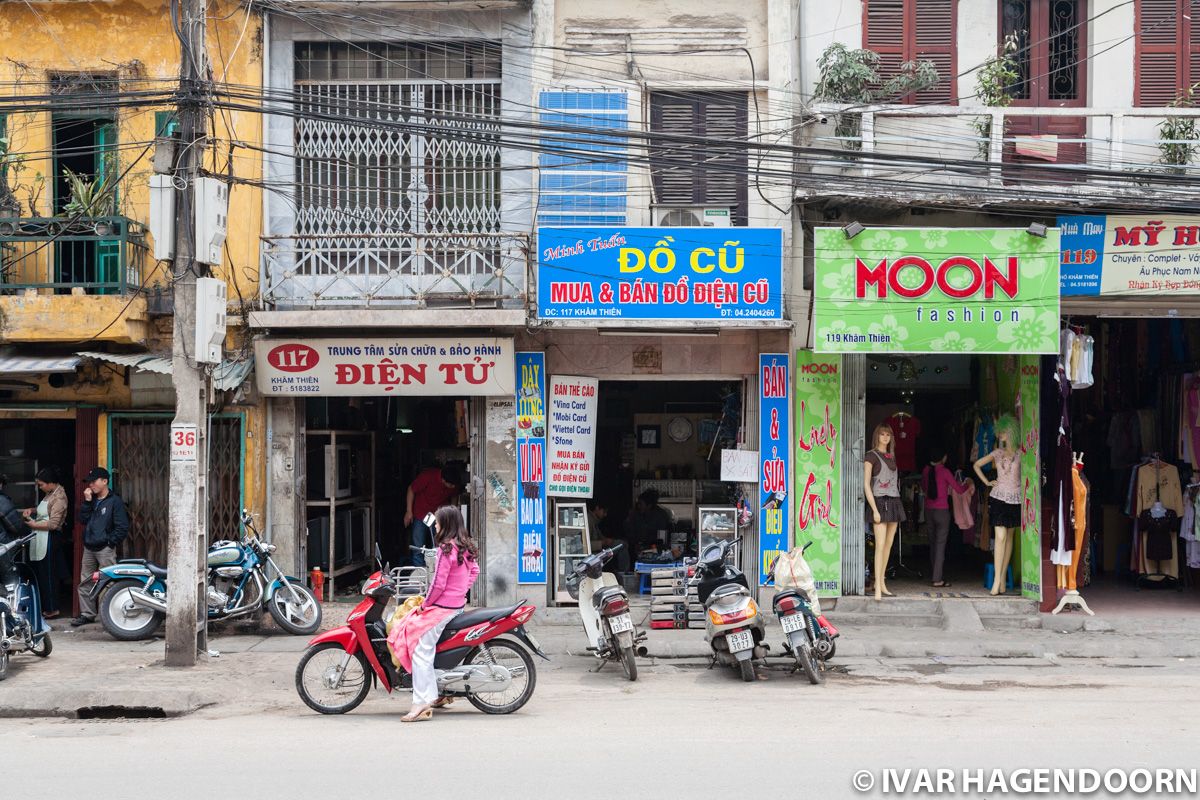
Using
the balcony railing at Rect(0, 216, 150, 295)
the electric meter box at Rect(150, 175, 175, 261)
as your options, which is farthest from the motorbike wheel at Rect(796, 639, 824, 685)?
the balcony railing at Rect(0, 216, 150, 295)

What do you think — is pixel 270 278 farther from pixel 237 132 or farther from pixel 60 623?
pixel 60 623

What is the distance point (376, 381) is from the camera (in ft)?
43.9

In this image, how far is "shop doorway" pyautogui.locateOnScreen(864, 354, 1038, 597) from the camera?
13.9 meters

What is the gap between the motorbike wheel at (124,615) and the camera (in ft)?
39.7

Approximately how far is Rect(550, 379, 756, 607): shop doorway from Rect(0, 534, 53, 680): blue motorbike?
5436 millimetres

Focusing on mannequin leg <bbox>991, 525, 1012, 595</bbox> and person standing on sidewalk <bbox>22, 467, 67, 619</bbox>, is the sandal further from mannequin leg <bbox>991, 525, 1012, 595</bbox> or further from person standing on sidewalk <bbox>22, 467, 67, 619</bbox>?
mannequin leg <bbox>991, 525, 1012, 595</bbox>

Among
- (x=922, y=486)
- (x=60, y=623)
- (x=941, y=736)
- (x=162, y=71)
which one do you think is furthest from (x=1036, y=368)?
(x=60, y=623)

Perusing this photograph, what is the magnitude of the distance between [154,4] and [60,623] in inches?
283

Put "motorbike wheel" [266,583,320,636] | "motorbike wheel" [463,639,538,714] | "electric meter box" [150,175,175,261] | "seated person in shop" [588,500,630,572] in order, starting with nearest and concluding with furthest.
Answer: "motorbike wheel" [463,639,538,714] < "electric meter box" [150,175,175,261] < "motorbike wheel" [266,583,320,636] < "seated person in shop" [588,500,630,572]

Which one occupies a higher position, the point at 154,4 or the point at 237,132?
the point at 154,4

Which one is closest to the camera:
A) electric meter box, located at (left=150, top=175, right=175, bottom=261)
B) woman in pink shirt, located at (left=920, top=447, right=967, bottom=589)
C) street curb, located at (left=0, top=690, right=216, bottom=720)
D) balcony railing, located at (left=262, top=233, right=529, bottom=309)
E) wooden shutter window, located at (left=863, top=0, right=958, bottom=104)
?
street curb, located at (left=0, top=690, right=216, bottom=720)

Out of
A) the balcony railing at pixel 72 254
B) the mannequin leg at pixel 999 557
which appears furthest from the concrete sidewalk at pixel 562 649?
the balcony railing at pixel 72 254

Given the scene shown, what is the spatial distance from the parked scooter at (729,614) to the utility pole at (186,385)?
15.0 ft

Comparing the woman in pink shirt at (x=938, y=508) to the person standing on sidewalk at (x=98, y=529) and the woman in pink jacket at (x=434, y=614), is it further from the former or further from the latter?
the person standing on sidewalk at (x=98, y=529)
